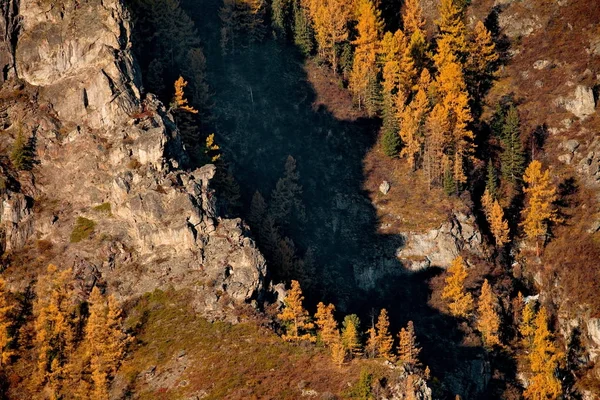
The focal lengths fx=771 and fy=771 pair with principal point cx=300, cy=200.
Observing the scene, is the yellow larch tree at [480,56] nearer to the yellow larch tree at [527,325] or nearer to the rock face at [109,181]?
the yellow larch tree at [527,325]

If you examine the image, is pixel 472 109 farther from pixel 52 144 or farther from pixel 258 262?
pixel 52 144

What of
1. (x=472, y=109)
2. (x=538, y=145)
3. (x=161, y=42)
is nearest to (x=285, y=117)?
(x=161, y=42)

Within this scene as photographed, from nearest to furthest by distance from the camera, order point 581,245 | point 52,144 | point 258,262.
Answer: point 258,262, point 52,144, point 581,245

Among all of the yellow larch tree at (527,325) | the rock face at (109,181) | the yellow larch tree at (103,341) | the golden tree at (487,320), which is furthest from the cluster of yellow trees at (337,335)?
the yellow larch tree at (527,325)

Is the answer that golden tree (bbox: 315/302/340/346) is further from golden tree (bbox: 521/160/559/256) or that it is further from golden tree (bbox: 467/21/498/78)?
golden tree (bbox: 467/21/498/78)

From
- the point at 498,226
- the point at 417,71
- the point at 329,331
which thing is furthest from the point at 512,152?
the point at 329,331

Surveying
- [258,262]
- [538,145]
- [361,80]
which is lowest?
[258,262]
